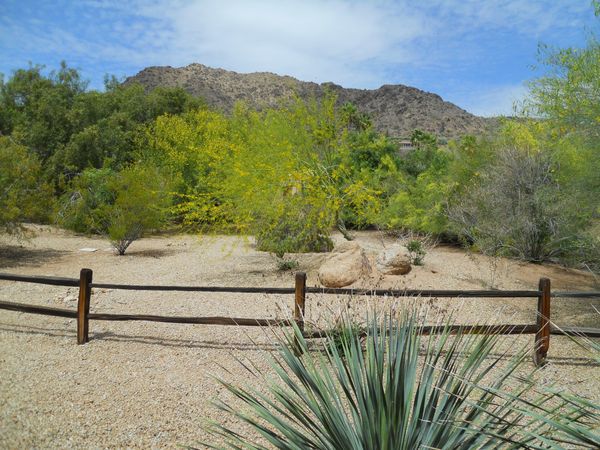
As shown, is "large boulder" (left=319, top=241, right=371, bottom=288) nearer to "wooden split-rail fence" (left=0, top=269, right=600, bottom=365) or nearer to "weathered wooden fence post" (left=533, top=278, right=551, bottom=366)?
"wooden split-rail fence" (left=0, top=269, right=600, bottom=365)

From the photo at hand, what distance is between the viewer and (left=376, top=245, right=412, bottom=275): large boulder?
11.0 metres

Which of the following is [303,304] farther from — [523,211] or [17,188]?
[17,188]

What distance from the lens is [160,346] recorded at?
274 inches

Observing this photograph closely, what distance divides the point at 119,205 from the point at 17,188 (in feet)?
9.53

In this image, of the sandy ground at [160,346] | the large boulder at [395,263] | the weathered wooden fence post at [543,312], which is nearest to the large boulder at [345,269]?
the large boulder at [395,263]

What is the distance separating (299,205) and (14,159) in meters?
7.84

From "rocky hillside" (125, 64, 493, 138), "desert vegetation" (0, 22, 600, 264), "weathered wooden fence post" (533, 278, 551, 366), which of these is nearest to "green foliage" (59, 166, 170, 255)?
"desert vegetation" (0, 22, 600, 264)

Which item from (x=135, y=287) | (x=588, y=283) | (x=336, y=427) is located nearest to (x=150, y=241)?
(x=135, y=287)

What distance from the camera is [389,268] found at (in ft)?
36.1

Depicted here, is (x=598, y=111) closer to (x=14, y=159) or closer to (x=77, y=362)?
(x=77, y=362)

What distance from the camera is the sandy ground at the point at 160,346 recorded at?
15.6 feet

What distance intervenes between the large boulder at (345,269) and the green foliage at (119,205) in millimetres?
5982

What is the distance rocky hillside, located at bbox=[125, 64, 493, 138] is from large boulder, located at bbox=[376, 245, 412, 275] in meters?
59.1

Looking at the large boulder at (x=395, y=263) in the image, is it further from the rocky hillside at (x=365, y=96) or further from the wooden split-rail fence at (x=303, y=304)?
the rocky hillside at (x=365, y=96)
